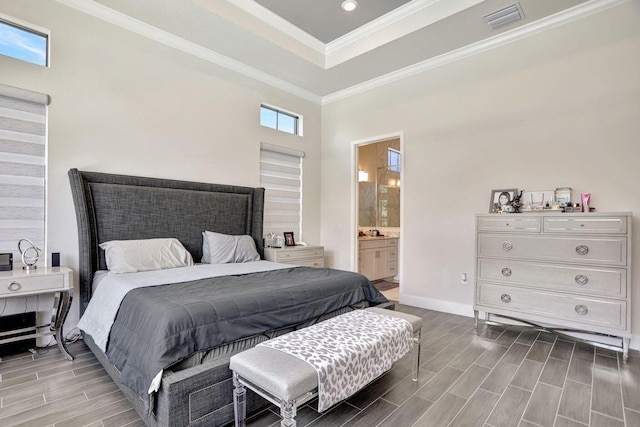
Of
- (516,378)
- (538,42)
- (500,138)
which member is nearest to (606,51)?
(538,42)

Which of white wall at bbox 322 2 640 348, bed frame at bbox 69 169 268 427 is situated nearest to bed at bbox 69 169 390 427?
bed frame at bbox 69 169 268 427

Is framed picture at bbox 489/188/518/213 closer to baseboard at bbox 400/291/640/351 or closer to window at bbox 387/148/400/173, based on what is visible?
baseboard at bbox 400/291/640/351

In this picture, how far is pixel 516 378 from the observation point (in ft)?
7.78

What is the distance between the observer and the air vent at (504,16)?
3.11 metres

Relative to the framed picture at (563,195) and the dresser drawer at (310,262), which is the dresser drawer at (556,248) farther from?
the dresser drawer at (310,262)

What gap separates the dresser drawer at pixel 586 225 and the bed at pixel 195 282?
69.0 inches

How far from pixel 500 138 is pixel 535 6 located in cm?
129

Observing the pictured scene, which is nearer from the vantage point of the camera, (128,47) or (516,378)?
(516,378)

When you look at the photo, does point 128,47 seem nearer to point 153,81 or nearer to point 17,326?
point 153,81

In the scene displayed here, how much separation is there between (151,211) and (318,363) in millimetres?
2750

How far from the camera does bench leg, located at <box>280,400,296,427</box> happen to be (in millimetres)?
1399

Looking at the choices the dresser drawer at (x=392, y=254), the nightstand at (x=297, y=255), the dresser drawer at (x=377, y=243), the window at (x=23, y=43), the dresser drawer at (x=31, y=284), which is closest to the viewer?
the dresser drawer at (x=31, y=284)

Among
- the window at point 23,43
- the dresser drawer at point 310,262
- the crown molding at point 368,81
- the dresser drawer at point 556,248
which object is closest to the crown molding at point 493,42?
the crown molding at point 368,81

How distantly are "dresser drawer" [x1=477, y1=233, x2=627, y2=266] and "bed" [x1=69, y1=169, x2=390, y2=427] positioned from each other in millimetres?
1363
